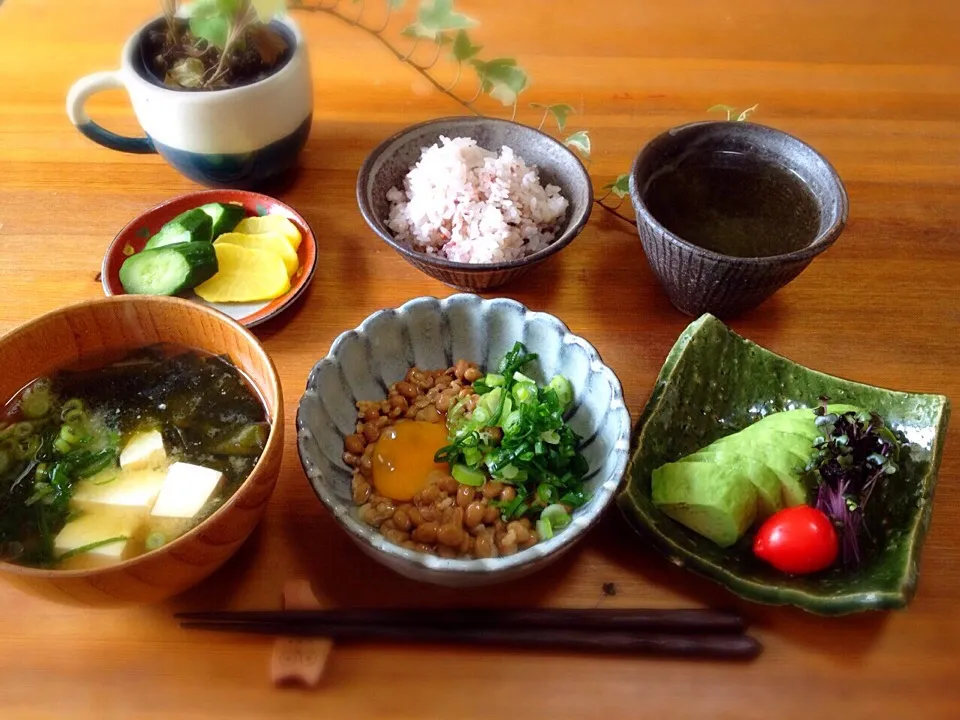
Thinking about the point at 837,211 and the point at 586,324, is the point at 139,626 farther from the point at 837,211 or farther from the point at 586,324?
the point at 837,211

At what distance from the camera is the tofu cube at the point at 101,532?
113cm

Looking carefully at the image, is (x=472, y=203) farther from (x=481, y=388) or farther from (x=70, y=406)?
(x=70, y=406)

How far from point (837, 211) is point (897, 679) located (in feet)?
2.90

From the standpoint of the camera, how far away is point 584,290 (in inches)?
70.9

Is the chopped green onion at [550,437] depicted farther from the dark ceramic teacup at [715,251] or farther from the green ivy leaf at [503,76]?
the green ivy leaf at [503,76]

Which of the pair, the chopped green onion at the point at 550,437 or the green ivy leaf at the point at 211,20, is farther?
the green ivy leaf at the point at 211,20

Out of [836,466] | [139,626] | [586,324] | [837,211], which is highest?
[837,211]

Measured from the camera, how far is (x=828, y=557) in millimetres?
1211

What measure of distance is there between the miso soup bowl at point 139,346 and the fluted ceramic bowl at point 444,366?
4.1 inches

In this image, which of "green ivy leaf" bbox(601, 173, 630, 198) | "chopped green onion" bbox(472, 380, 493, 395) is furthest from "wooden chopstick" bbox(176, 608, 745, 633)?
"green ivy leaf" bbox(601, 173, 630, 198)

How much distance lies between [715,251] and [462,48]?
85cm

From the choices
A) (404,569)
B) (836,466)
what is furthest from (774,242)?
(404,569)

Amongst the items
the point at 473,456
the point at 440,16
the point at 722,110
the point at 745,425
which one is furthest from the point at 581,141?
the point at 473,456

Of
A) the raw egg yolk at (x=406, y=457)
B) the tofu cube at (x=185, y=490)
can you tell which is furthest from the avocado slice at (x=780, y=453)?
the tofu cube at (x=185, y=490)
